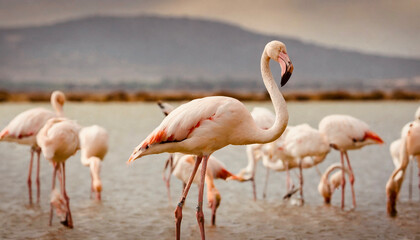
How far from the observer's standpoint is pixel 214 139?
503 cm

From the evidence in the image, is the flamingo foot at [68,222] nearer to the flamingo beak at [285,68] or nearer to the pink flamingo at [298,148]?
the pink flamingo at [298,148]

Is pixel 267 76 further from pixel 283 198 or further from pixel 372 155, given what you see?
pixel 372 155

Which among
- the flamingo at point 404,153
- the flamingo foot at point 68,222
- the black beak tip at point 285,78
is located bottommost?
the flamingo foot at point 68,222

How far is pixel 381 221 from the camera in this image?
6797mm

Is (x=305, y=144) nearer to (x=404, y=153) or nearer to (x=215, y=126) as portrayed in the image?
(x=404, y=153)

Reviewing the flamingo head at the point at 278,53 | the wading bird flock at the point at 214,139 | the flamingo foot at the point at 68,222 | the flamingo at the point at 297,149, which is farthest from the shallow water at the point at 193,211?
the flamingo head at the point at 278,53

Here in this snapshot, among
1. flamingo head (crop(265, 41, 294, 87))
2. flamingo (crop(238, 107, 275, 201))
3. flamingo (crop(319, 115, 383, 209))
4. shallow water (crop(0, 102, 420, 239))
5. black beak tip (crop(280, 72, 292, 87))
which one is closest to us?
black beak tip (crop(280, 72, 292, 87))

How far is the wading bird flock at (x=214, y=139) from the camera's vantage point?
16.3 feet

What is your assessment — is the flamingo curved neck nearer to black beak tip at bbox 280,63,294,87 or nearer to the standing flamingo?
black beak tip at bbox 280,63,294,87

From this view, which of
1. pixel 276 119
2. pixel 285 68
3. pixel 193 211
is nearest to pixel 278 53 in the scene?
pixel 285 68

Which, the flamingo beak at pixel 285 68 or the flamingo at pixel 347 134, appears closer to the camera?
the flamingo beak at pixel 285 68

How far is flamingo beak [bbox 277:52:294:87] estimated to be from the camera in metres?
4.64

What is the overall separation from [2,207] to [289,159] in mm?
3669

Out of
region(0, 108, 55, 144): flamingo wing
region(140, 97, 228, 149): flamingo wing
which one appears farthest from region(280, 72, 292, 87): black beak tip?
region(0, 108, 55, 144): flamingo wing
